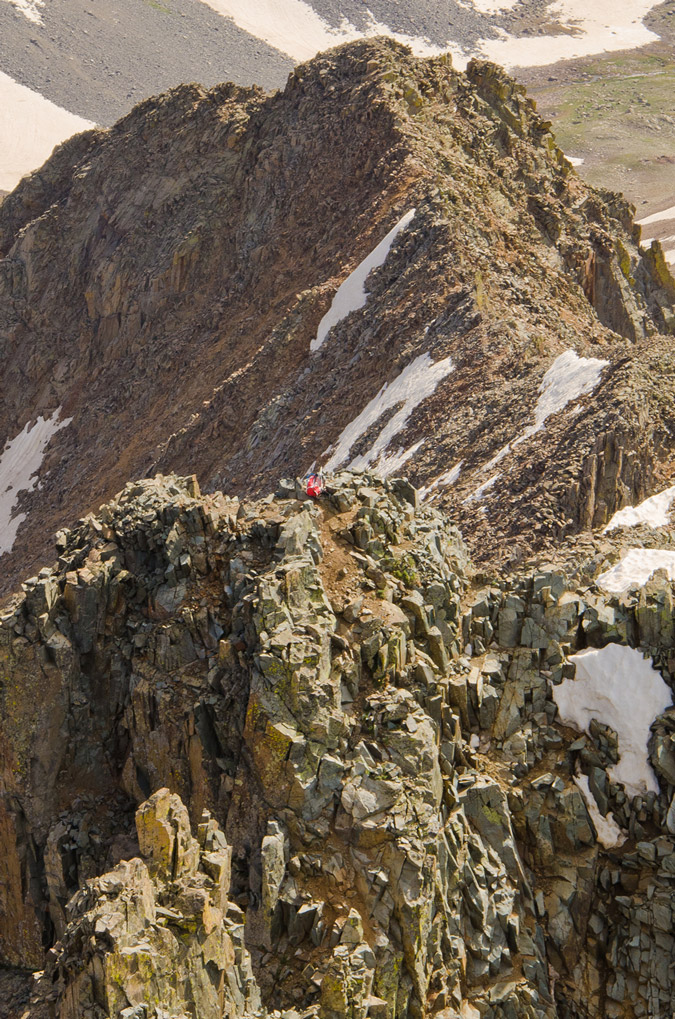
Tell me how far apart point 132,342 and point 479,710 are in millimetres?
48442

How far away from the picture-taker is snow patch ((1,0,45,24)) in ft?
558

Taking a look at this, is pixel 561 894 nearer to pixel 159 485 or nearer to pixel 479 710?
pixel 479 710

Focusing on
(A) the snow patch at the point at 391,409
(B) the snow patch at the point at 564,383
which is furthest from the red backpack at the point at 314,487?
(A) the snow patch at the point at 391,409

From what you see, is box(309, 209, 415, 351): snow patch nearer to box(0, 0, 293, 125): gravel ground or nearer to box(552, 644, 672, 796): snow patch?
box(552, 644, 672, 796): snow patch

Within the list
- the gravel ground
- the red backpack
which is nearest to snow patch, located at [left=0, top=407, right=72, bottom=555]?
the red backpack

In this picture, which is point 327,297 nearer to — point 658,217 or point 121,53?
point 658,217

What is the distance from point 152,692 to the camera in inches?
1024

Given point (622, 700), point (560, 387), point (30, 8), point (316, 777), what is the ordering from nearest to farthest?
point (316, 777) → point (622, 700) → point (560, 387) → point (30, 8)

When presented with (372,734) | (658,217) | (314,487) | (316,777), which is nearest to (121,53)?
(658,217)

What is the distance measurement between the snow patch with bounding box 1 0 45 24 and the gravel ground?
111 cm

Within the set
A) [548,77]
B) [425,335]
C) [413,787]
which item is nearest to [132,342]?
[425,335]

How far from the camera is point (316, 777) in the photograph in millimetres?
22938

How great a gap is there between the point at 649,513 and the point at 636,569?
25.1 ft

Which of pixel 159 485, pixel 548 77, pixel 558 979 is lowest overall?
pixel 548 77
